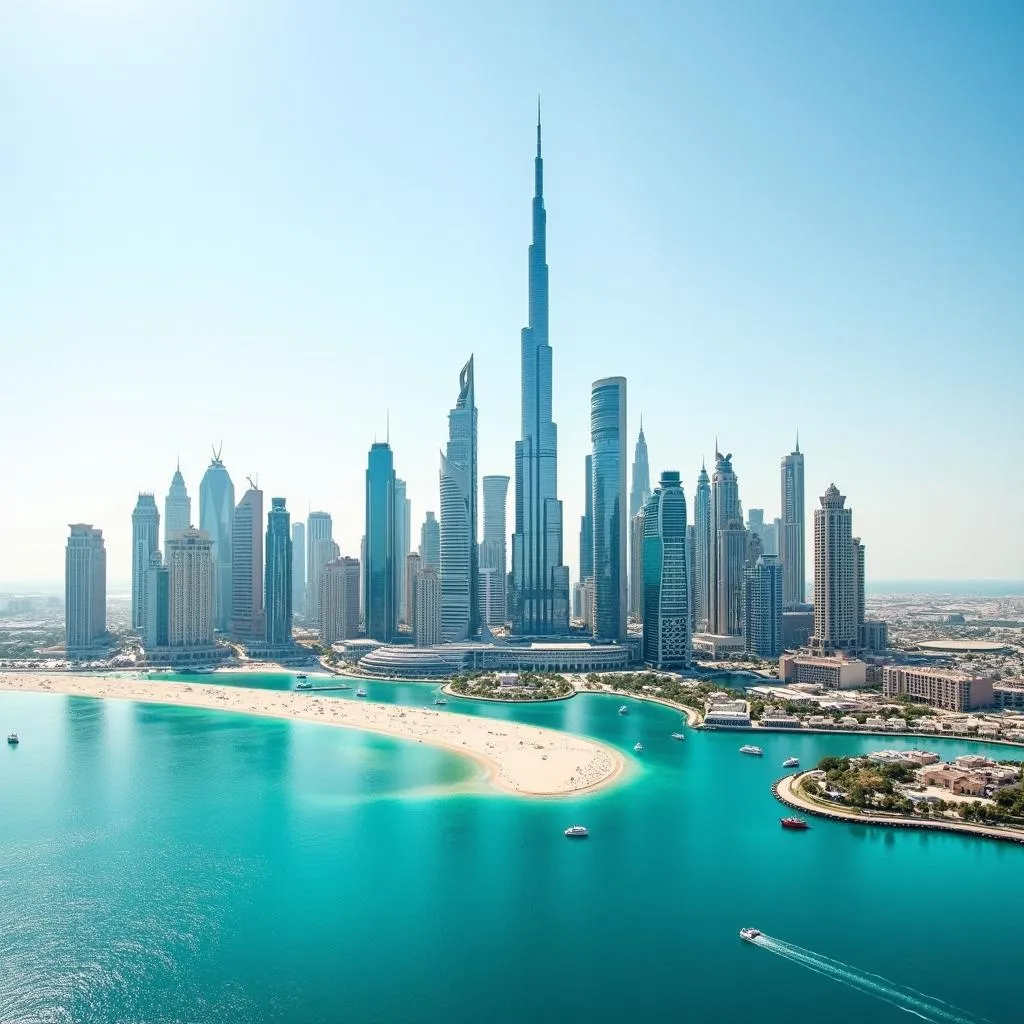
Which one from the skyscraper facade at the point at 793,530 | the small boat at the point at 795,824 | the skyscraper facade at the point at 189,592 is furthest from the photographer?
the skyscraper facade at the point at 793,530

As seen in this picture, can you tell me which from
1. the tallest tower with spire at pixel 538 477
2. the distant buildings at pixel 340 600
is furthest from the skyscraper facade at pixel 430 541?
the tallest tower with spire at pixel 538 477

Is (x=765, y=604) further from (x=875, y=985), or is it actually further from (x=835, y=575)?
(x=875, y=985)

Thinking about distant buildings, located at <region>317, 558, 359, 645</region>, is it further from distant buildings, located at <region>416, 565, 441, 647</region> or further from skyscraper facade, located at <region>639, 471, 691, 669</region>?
skyscraper facade, located at <region>639, 471, 691, 669</region>

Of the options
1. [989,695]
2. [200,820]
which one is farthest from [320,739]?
[989,695]

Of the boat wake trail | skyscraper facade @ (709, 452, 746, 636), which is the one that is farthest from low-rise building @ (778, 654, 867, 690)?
the boat wake trail

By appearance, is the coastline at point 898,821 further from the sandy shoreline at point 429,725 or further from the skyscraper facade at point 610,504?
the skyscraper facade at point 610,504

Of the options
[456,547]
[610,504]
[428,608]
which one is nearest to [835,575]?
[610,504]
